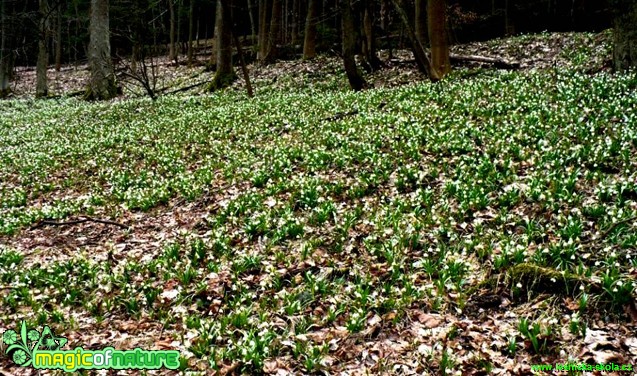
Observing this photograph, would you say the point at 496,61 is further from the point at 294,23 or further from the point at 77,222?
the point at 294,23

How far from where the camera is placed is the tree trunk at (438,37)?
1638cm

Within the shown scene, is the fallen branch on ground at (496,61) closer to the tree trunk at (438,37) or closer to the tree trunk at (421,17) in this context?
the tree trunk at (421,17)

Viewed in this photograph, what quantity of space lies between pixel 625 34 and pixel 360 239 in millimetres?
9906

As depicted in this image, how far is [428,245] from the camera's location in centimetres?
646

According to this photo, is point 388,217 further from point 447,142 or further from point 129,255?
point 129,255

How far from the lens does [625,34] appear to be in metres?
11.8

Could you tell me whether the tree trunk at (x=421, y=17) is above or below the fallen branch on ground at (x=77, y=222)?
above

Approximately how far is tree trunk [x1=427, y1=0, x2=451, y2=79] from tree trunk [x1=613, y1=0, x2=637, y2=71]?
5673mm

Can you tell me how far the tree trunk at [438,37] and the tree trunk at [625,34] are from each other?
5.67m

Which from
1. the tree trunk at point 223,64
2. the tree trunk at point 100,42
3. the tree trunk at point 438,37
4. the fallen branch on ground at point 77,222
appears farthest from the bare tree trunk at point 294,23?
the fallen branch on ground at point 77,222

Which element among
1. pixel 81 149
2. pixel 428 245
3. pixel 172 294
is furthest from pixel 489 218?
pixel 81 149

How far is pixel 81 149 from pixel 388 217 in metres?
11.2

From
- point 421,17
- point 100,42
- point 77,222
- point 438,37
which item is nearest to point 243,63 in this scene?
point 421,17

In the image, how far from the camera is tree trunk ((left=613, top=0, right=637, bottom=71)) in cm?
1145
